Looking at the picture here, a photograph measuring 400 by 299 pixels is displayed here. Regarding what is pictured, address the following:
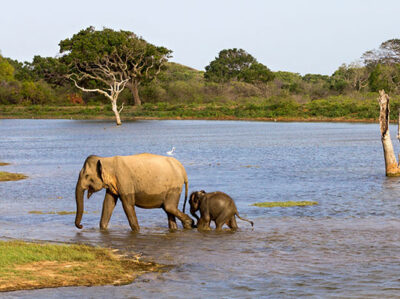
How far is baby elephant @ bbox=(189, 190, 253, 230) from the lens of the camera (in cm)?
1254

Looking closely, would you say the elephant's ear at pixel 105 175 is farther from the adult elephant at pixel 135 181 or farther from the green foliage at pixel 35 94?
the green foliage at pixel 35 94

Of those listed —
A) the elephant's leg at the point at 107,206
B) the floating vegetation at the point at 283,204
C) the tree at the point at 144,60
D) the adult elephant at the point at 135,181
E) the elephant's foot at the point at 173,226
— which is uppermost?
the tree at the point at 144,60

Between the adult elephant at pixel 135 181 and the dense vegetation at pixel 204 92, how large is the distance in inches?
2163

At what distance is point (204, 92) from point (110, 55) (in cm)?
2398

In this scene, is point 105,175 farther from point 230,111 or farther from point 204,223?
point 230,111

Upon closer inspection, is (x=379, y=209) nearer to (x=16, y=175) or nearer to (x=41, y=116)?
(x=16, y=175)

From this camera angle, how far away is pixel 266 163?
94.1 ft

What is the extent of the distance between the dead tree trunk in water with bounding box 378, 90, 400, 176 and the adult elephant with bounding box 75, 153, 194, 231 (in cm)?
1003

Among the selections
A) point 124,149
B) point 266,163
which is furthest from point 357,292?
point 124,149

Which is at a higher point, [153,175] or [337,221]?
[153,175]

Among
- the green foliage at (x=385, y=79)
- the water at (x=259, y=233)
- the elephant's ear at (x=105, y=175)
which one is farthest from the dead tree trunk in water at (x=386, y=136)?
the green foliage at (x=385, y=79)

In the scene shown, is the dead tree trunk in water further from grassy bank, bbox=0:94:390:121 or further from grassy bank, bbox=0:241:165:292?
grassy bank, bbox=0:94:390:121

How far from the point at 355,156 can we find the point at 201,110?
51779 millimetres

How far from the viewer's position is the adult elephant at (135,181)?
12602 millimetres
